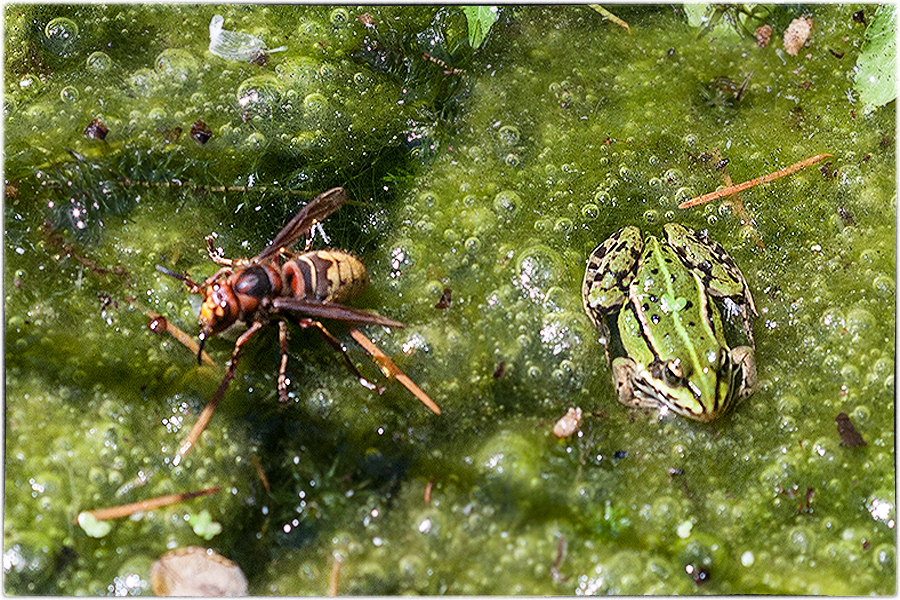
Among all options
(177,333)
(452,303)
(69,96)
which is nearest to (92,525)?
(177,333)

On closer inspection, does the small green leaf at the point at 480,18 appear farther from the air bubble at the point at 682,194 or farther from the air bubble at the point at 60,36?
the air bubble at the point at 60,36

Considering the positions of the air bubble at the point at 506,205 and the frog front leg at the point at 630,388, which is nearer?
the frog front leg at the point at 630,388

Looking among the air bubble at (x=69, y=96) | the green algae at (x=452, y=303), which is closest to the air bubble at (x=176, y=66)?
the green algae at (x=452, y=303)

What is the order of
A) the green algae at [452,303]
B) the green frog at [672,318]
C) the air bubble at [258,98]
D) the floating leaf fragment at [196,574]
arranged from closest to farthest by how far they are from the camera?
the floating leaf fragment at [196,574] < the green algae at [452,303] < the green frog at [672,318] < the air bubble at [258,98]

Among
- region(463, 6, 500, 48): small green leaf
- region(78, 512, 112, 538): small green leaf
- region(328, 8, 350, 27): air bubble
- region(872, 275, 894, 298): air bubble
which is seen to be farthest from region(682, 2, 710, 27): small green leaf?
region(78, 512, 112, 538): small green leaf

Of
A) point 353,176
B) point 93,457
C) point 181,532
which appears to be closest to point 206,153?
point 353,176

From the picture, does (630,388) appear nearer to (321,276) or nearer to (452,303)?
(452,303)
